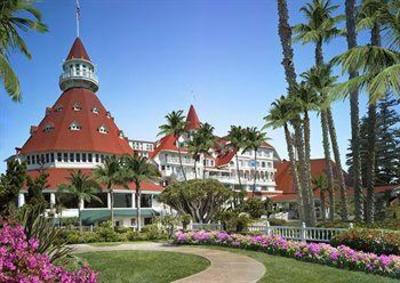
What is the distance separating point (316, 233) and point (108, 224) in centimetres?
2264

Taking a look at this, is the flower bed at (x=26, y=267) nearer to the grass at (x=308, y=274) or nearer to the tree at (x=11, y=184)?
the grass at (x=308, y=274)

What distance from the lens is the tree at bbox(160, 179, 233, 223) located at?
34.6 m

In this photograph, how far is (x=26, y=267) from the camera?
17.7 feet

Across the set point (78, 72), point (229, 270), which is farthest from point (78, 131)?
point (229, 270)

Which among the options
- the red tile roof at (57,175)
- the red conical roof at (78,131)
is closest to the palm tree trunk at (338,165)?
the red tile roof at (57,175)

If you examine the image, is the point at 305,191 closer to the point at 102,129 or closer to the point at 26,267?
the point at 26,267

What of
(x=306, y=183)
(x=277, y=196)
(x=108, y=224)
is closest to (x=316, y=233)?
(x=306, y=183)

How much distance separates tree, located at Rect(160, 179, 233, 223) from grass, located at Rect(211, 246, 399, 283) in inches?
733

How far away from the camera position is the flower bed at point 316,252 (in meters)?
13.3

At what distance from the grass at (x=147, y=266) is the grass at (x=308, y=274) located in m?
2.67

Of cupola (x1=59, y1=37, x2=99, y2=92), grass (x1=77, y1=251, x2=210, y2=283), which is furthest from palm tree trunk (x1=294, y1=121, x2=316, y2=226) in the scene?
cupola (x1=59, y1=37, x2=99, y2=92)

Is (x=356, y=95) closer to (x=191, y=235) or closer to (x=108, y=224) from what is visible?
(x=191, y=235)

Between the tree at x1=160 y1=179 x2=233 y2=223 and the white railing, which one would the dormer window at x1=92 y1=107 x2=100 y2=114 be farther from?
the white railing

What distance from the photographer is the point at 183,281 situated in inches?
505
